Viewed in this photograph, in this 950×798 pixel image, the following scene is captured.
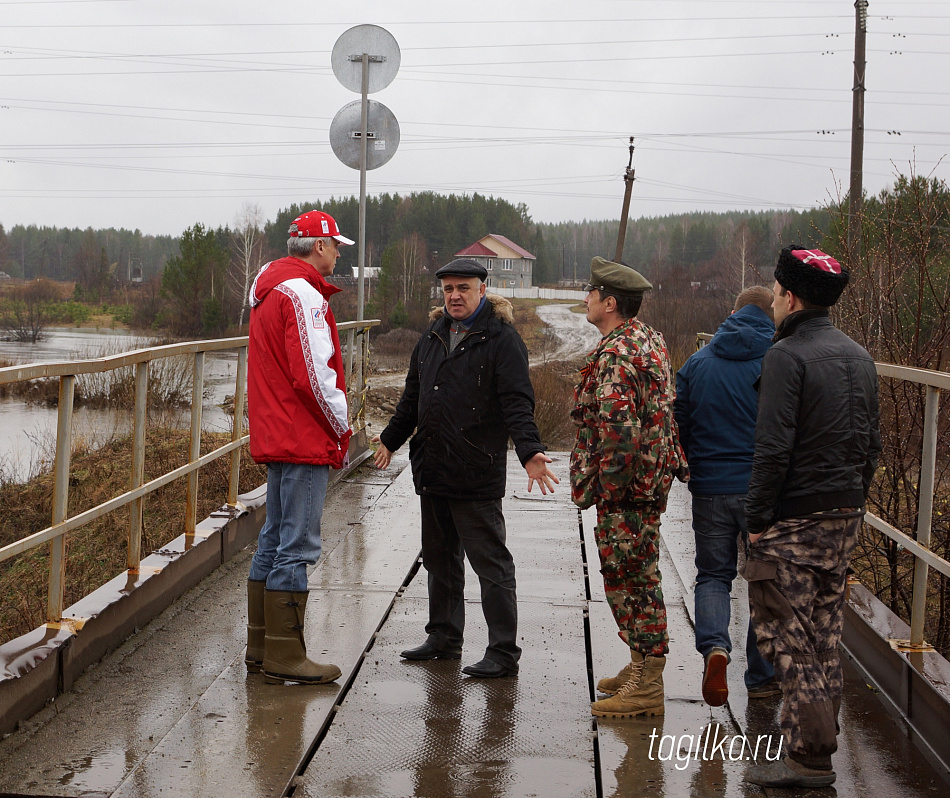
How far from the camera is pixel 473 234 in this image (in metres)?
114

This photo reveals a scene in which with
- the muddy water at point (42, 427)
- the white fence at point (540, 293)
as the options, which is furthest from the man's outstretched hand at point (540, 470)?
the white fence at point (540, 293)

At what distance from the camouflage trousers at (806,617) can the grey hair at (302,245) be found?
2.16m

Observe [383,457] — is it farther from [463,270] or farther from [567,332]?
[567,332]

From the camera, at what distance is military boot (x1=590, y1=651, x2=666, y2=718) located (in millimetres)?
3832

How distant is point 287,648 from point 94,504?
7859 mm

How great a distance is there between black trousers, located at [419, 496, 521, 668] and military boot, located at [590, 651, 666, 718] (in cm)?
58

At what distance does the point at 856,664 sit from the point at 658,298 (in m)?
47.3

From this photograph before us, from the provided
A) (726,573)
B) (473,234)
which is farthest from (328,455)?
(473,234)

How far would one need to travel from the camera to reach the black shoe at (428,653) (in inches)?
174

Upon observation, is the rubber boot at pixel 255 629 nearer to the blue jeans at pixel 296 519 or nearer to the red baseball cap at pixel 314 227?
the blue jeans at pixel 296 519

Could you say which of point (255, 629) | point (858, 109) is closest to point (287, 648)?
point (255, 629)

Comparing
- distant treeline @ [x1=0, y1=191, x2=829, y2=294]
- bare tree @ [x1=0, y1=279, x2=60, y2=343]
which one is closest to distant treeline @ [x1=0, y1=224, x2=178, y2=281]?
distant treeline @ [x1=0, y1=191, x2=829, y2=294]

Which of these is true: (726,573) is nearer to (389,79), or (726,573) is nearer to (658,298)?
(389,79)

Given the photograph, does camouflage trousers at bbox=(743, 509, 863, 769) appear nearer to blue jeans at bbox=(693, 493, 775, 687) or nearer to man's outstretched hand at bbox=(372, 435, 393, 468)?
blue jeans at bbox=(693, 493, 775, 687)
